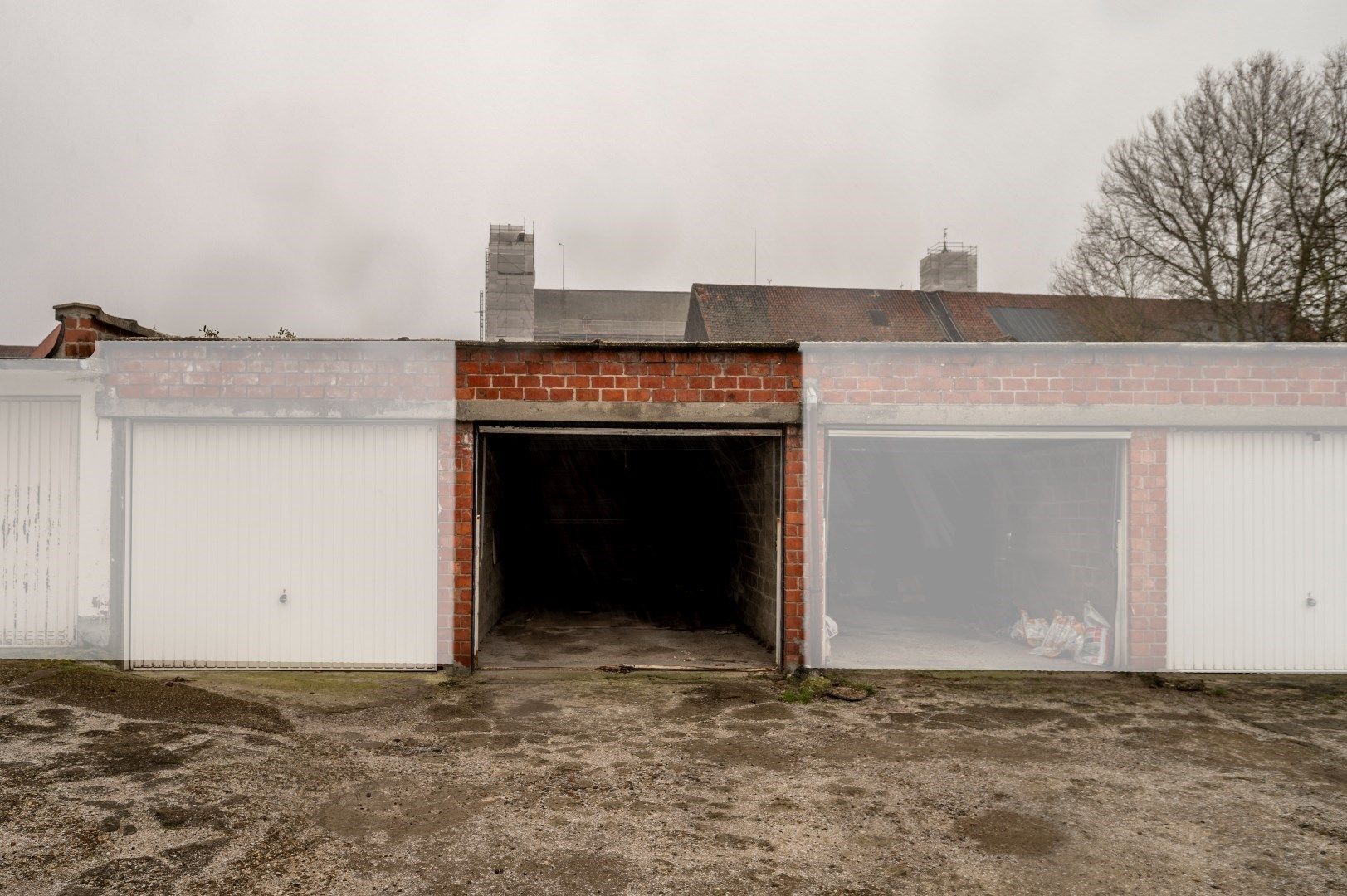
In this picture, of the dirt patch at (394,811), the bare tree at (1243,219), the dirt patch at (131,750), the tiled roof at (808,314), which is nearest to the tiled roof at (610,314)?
the tiled roof at (808,314)

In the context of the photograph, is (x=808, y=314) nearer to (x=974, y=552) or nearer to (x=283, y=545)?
(x=974, y=552)

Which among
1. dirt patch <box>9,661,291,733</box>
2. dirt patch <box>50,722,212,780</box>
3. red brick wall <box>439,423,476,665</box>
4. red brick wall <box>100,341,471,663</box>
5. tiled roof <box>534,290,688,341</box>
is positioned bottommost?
dirt patch <box>9,661,291,733</box>

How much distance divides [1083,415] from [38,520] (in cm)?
1041

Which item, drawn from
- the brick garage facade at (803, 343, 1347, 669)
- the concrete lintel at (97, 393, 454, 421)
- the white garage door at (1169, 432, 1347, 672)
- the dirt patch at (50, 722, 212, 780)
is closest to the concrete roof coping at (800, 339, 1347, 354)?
the brick garage facade at (803, 343, 1347, 669)

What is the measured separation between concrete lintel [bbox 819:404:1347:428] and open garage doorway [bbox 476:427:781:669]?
1.00m

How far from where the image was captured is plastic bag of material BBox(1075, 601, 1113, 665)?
26.9 ft

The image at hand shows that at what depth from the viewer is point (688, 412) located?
7875 millimetres

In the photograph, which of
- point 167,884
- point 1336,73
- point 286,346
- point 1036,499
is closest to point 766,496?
point 1036,499

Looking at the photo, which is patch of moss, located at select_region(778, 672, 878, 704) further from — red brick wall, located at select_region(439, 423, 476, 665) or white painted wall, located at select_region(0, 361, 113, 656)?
white painted wall, located at select_region(0, 361, 113, 656)

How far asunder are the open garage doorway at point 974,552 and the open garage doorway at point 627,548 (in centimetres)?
114

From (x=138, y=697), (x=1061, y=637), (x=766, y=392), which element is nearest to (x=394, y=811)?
(x=138, y=697)

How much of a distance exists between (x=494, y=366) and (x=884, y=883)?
18.4 ft

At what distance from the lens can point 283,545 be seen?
7.88 metres

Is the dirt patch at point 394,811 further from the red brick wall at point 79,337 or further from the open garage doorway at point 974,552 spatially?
the red brick wall at point 79,337
